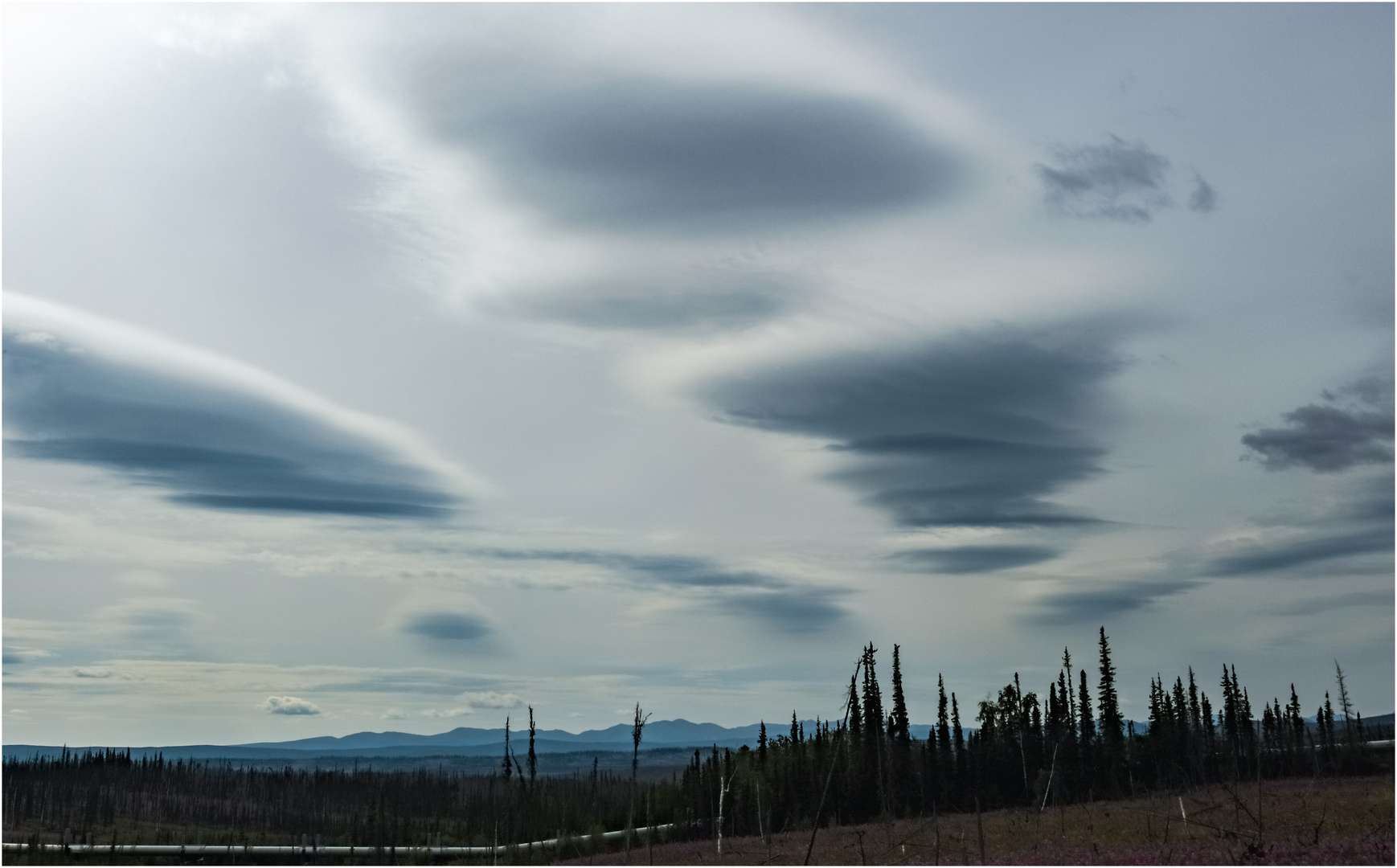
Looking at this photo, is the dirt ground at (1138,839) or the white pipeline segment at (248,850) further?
the white pipeline segment at (248,850)

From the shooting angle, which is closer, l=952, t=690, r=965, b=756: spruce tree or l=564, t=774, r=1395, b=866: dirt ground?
l=564, t=774, r=1395, b=866: dirt ground

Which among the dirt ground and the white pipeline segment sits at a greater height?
the dirt ground

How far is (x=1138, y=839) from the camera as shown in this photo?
58062 mm

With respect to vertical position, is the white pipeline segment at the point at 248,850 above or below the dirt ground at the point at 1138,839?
below

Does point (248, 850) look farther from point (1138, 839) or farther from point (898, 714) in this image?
point (1138, 839)

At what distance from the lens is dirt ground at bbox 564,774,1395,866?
45281mm

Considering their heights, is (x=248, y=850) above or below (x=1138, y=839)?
below

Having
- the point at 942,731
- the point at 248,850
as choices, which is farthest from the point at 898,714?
the point at 248,850

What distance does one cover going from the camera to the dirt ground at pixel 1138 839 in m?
45.3

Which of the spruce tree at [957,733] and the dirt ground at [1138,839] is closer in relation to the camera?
the dirt ground at [1138,839]

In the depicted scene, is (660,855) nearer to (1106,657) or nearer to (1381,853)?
(1381,853)

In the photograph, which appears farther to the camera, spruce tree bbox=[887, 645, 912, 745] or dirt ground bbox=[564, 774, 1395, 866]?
spruce tree bbox=[887, 645, 912, 745]

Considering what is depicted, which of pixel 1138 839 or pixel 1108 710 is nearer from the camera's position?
pixel 1138 839

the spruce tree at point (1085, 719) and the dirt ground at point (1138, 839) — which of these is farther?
the spruce tree at point (1085, 719)
